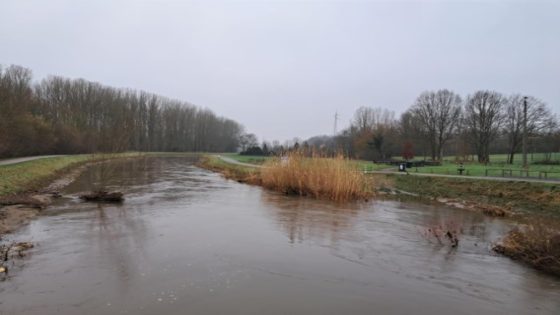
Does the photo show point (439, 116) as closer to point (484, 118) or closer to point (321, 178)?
point (484, 118)

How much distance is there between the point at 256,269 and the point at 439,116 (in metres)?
56.2

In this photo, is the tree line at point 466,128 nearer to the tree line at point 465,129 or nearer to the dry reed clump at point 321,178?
the tree line at point 465,129

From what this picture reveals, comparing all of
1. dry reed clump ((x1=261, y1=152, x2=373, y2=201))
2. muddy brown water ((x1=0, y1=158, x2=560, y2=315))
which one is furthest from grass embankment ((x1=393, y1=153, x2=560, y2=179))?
muddy brown water ((x1=0, y1=158, x2=560, y2=315))

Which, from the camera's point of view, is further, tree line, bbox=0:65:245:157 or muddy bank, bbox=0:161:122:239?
tree line, bbox=0:65:245:157

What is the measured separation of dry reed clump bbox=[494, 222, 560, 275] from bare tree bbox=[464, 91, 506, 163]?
46.6m

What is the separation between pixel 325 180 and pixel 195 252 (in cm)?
1192

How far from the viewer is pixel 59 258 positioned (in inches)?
328

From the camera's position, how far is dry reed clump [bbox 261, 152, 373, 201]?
19938 millimetres

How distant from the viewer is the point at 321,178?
20422 millimetres

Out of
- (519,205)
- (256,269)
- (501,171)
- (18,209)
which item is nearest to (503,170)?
(501,171)

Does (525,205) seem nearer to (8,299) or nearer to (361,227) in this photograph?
(361,227)

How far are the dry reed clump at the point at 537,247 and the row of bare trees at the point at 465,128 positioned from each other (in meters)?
36.7

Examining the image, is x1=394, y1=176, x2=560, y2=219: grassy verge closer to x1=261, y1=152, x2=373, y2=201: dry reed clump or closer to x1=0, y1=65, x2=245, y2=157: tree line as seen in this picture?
x1=261, y1=152, x2=373, y2=201: dry reed clump

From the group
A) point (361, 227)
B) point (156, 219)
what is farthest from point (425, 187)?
point (156, 219)
